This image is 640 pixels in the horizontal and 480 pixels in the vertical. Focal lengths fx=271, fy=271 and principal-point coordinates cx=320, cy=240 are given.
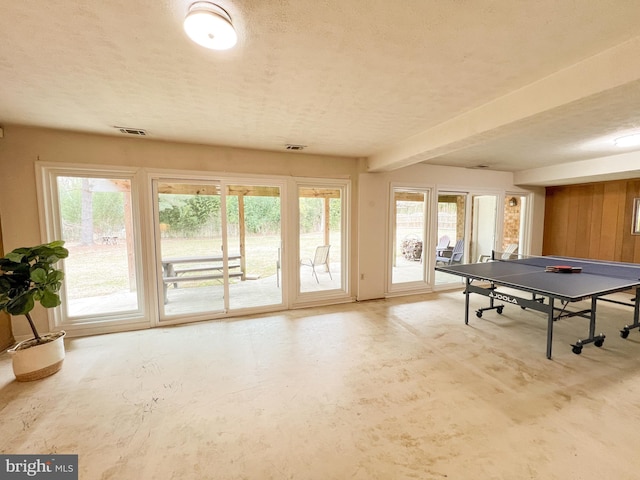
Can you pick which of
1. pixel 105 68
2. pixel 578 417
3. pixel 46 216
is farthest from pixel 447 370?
pixel 46 216

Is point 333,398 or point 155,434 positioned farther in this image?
point 333,398

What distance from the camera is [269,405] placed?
203 centimetres

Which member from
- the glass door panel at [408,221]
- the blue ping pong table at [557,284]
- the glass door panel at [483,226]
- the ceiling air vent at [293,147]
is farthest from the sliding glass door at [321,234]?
the glass door panel at [483,226]

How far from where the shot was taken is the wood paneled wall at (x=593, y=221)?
4.86 m

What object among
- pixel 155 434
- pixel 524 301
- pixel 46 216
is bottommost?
pixel 155 434

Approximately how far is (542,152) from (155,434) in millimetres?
5543

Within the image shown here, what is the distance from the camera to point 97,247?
3.38 m

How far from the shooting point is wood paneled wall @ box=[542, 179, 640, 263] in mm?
4863

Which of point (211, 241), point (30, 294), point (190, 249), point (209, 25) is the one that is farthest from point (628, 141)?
point (30, 294)

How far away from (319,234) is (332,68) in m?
2.97

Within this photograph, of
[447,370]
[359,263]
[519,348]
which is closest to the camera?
[447,370]

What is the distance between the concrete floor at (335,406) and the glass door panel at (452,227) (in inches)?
100

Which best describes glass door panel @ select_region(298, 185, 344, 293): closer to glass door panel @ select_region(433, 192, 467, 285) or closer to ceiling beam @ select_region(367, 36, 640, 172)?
ceiling beam @ select_region(367, 36, 640, 172)

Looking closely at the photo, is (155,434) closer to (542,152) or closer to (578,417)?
(578,417)
